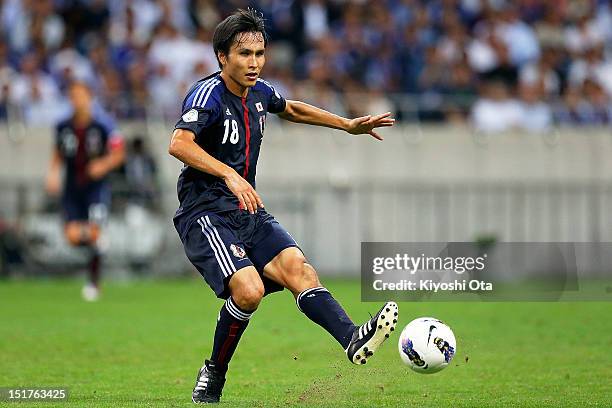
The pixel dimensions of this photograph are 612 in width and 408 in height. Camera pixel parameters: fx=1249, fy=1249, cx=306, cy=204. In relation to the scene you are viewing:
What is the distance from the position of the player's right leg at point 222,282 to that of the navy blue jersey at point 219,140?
16cm

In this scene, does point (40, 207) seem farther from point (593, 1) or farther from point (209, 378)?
point (209, 378)

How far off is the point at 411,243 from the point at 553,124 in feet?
12.4

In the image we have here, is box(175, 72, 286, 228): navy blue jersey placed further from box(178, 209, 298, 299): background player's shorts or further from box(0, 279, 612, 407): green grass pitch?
box(0, 279, 612, 407): green grass pitch

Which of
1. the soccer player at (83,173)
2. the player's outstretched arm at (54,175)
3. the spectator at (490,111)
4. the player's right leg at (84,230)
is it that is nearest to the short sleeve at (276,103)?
the player's outstretched arm at (54,175)

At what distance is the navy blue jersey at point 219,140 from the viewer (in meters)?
8.05

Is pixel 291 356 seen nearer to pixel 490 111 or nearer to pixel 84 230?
pixel 84 230

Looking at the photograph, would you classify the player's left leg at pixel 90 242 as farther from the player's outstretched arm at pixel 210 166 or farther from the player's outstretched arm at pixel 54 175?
the player's outstretched arm at pixel 210 166

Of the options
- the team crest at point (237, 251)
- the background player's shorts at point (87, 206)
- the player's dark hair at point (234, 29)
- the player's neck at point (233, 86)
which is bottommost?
the background player's shorts at point (87, 206)

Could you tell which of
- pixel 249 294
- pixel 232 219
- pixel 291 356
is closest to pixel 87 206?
pixel 291 356

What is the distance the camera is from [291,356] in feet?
36.5

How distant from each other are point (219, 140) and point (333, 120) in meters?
1.02

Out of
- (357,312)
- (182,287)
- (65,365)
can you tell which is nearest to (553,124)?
(182,287)

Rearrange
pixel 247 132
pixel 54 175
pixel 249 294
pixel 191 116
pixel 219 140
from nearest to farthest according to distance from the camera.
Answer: pixel 249 294 < pixel 191 116 < pixel 219 140 < pixel 247 132 < pixel 54 175

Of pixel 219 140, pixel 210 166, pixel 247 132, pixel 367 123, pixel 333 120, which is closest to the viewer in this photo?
pixel 210 166
